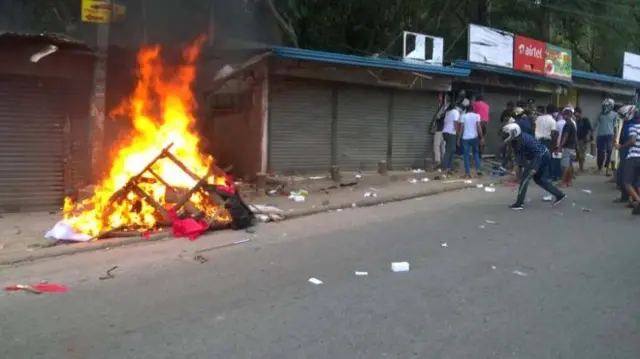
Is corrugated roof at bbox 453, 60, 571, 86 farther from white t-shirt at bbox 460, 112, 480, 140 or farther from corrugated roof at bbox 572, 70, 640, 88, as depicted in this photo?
white t-shirt at bbox 460, 112, 480, 140

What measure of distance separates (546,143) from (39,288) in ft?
36.3

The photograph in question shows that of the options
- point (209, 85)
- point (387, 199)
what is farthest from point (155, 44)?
point (387, 199)

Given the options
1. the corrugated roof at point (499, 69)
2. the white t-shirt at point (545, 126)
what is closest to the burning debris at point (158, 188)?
the white t-shirt at point (545, 126)

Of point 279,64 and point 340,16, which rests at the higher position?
point 340,16

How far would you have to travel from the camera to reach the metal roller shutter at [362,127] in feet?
43.5

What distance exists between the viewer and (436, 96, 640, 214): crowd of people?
9.77 m

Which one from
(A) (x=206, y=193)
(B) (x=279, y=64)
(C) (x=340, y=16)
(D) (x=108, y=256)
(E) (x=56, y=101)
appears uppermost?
(C) (x=340, y=16)

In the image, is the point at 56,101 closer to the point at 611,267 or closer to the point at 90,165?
the point at 90,165

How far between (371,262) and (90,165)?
18.5 feet

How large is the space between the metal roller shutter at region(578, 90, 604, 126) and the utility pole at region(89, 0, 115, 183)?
55.4 ft

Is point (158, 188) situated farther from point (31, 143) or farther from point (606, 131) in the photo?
point (606, 131)

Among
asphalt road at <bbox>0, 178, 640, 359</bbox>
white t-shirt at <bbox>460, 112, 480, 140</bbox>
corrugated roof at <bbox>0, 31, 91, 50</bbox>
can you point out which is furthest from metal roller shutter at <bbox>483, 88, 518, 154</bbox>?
corrugated roof at <bbox>0, 31, 91, 50</bbox>

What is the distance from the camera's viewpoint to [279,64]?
11.8 meters

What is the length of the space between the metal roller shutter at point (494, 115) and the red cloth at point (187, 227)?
11635 mm
